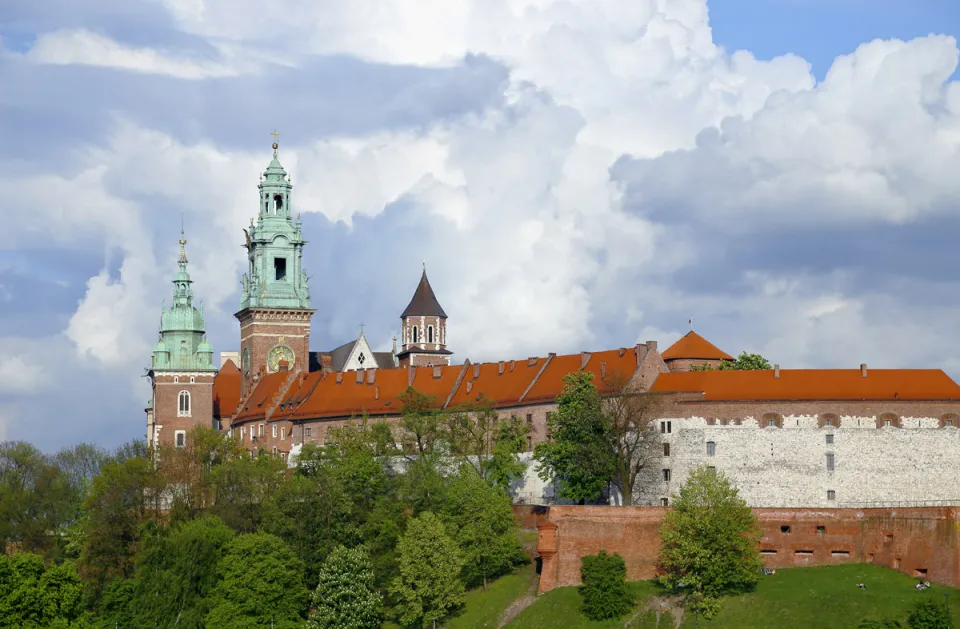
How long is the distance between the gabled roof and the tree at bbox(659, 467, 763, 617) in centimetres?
6075

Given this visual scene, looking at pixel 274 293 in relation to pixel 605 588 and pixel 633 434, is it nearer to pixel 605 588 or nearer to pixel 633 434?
pixel 633 434

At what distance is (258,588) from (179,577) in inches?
152

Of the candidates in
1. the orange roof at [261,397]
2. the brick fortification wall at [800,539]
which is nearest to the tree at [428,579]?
the brick fortification wall at [800,539]

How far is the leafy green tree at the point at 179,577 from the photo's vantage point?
287 ft

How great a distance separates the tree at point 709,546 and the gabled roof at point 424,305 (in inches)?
2392

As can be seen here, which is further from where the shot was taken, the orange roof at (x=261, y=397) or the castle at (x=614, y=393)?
the orange roof at (x=261, y=397)

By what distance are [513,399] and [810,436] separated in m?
19.9

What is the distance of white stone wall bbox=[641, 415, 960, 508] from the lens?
92.3 meters

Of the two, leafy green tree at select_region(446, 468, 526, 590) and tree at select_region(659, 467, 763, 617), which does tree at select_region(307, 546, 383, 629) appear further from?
tree at select_region(659, 467, 763, 617)

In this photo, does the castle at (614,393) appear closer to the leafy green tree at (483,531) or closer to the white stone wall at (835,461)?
the white stone wall at (835,461)

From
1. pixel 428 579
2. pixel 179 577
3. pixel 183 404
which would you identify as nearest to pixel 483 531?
pixel 428 579

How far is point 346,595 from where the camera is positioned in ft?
287

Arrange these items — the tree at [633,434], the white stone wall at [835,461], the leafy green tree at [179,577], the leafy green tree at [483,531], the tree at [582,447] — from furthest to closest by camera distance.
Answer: the tree at [633,434] → the tree at [582,447] → the white stone wall at [835,461] → the leafy green tree at [483,531] → the leafy green tree at [179,577]

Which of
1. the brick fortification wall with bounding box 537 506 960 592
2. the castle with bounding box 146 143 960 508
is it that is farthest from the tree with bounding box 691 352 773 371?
the brick fortification wall with bounding box 537 506 960 592
